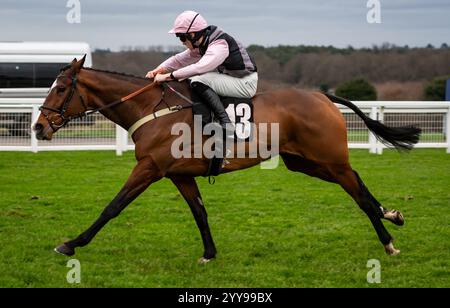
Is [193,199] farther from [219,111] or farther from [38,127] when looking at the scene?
[38,127]

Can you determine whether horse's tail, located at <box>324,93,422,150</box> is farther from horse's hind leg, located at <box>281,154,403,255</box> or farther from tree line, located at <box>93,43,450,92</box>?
tree line, located at <box>93,43,450,92</box>

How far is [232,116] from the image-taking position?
22.4 ft

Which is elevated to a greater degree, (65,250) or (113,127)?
(113,127)

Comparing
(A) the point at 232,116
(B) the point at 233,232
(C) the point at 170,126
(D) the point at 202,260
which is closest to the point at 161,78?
(C) the point at 170,126

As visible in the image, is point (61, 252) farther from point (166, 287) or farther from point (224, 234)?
point (224, 234)

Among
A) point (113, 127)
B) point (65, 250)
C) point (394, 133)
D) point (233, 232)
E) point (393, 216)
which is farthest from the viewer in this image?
point (113, 127)

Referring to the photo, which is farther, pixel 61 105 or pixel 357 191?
pixel 357 191

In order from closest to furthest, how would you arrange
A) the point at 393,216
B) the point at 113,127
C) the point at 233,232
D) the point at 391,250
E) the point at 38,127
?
the point at 38,127
the point at 391,250
the point at 393,216
the point at 233,232
the point at 113,127

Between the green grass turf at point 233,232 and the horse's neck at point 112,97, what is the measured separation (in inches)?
50.6

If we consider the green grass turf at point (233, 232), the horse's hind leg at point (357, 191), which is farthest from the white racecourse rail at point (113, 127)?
the horse's hind leg at point (357, 191)

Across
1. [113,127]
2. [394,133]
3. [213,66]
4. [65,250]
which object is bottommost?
[65,250]

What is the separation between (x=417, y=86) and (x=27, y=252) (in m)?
20.8

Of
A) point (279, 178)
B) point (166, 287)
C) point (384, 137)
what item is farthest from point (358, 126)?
point (166, 287)

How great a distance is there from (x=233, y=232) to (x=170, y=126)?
5.87 feet
